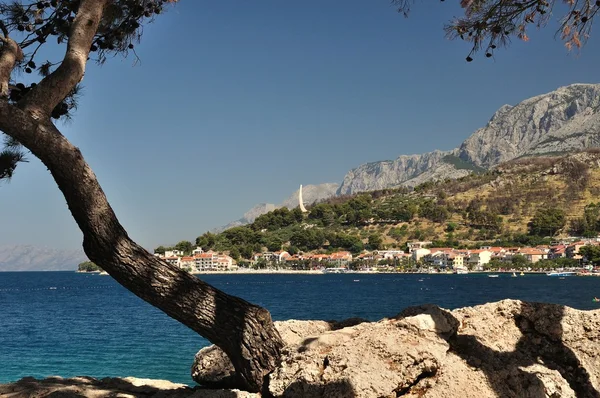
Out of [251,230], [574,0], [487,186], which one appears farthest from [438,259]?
[574,0]

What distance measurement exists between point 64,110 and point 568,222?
149 metres

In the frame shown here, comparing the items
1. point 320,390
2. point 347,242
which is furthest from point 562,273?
point 320,390

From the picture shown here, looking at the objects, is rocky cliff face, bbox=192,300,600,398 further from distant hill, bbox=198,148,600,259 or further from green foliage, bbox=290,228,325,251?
green foliage, bbox=290,228,325,251

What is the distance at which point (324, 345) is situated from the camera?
4832 mm

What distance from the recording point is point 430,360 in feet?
14.9

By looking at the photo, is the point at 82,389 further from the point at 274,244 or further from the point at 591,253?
the point at 274,244

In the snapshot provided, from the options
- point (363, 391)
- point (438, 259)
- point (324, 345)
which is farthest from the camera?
point (438, 259)

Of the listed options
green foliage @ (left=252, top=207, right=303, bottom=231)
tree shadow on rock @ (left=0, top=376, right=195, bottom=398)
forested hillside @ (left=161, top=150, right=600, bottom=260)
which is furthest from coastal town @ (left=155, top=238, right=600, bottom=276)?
tree shadow on rock @ (left=0, top=376, right=195, bottom=398)

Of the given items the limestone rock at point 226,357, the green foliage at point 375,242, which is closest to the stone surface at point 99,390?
the limestone rock at point 226,357

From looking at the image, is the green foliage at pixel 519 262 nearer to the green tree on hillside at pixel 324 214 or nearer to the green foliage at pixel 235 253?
the green tree on hillside at pixel 324 214

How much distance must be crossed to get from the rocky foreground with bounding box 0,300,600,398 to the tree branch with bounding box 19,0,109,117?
2609mm

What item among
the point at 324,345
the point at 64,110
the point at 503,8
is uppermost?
the point at 503,8

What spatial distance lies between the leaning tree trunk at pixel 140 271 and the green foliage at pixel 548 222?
463 feet

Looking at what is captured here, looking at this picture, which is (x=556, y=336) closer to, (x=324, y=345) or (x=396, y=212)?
(x=324, y=345)
